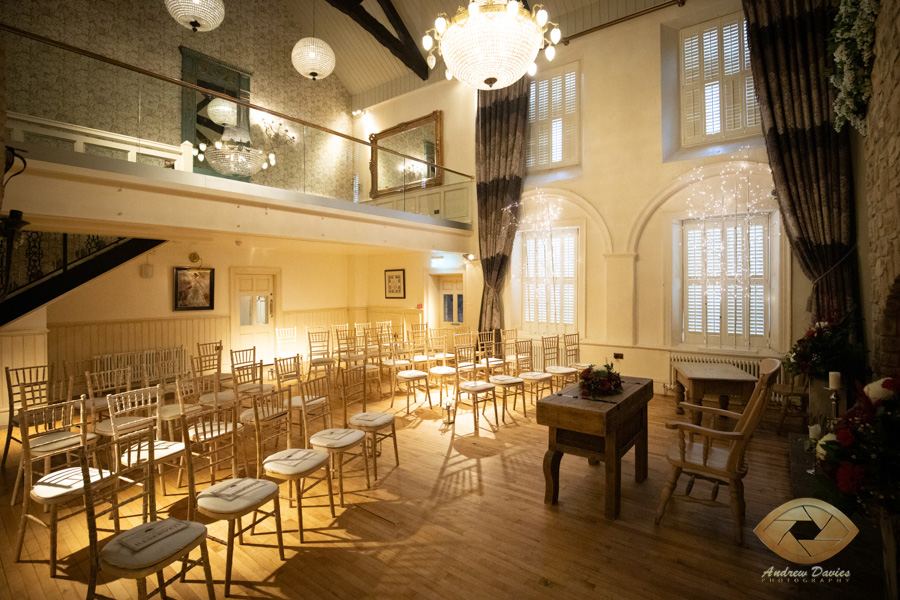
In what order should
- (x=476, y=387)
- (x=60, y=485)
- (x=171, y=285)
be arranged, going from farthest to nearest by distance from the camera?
(x=171, y=285), (x=476, y=387), (x=60, y=485)

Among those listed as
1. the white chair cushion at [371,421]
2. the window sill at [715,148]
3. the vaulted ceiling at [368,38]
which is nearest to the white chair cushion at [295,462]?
the white chair cushion at [371,421]

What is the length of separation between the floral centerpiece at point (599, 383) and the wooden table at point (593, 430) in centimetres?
7

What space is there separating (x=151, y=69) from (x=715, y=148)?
10.1 m

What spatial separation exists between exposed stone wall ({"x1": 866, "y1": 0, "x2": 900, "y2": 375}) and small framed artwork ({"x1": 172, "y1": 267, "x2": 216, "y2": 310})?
9684mm

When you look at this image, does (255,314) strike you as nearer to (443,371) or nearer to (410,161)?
(410,161)

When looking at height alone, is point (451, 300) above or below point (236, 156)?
below

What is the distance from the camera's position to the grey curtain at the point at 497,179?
8.54 metres

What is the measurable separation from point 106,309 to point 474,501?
7.12 m

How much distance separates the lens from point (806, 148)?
18.6 feet

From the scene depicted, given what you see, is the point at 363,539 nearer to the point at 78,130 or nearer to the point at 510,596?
the point at 510,596

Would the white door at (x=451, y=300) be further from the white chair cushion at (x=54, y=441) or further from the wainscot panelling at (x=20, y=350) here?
the white chair cushion at (x=54, y=441)

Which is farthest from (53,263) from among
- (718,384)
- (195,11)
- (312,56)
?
(718,384)

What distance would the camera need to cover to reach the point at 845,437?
2.17 meters

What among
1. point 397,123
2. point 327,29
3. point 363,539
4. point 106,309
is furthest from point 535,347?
point 327,29
